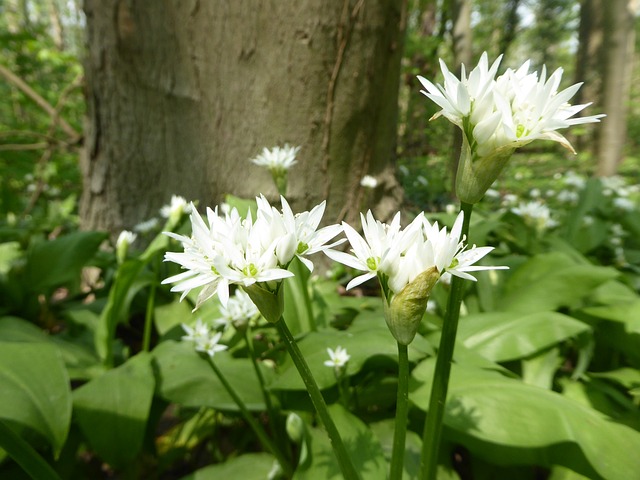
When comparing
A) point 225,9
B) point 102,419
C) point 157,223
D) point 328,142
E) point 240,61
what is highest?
point 225,9

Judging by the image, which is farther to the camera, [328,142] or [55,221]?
[55,221]

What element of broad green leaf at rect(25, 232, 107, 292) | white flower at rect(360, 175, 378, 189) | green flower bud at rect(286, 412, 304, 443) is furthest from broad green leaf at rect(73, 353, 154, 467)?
white flower at rect(360, 175, 378, 189)

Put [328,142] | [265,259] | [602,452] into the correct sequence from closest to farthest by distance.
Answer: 1. [265,259]
2. [602,452]
3. [328,142]

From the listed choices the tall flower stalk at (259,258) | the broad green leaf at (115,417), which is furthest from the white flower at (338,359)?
the broad green leaf at (115,417)

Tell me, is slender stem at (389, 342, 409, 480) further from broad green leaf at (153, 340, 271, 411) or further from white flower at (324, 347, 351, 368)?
broad green leaf at (153, 340, 271, 411)

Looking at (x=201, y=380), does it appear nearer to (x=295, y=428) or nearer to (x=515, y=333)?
(x=295, y=428)

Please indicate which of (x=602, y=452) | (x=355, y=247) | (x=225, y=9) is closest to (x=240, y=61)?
(x=225, y=9)

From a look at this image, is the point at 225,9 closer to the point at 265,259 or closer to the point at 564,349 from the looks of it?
the point at 265,259
